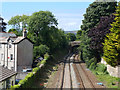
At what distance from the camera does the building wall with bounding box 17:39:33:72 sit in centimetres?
3053

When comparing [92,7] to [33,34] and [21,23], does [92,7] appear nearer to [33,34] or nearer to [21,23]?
[33,34]

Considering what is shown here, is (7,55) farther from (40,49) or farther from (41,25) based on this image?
(41,25)

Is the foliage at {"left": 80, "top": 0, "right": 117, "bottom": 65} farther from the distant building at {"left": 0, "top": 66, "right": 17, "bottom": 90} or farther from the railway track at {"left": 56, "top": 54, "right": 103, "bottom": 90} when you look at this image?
the distant building at {"left": 0, "top": 66, "right": 17, "bottom": 90}

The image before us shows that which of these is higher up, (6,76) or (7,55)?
(7,55)

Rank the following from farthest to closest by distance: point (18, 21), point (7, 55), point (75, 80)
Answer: point (18, 21) → point (7, 55) → point (75, 80)

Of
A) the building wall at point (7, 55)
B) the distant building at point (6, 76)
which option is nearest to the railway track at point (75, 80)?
the distant building at point (6, 76)

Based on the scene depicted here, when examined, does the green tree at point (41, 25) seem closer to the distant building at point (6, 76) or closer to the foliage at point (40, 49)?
the foliage at point (40, 49)

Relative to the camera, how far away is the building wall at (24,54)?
3053 cm

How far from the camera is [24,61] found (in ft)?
104

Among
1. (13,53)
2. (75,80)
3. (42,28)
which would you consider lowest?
(75,80)

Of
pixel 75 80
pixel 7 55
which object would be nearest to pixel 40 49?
pixel 7 55

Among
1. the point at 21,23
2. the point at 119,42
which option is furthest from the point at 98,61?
the point at 21,23

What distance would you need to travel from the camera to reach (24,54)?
31.5 meters

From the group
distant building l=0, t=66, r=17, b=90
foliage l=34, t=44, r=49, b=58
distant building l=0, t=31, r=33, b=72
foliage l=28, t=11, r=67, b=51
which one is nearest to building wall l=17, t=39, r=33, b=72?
distant building l=0, t=31, r=33, b=72
